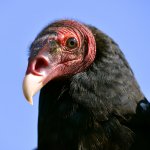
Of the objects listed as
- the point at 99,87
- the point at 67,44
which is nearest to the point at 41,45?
the point at 67,44

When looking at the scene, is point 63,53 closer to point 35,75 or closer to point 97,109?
point 35,75

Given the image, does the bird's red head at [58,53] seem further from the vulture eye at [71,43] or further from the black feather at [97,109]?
the black feather at [97,109]

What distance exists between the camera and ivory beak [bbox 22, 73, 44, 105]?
649 cm

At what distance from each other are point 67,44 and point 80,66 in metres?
0.37

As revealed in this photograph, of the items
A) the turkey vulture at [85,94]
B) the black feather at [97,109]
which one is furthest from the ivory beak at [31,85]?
the black feather at [97,109]

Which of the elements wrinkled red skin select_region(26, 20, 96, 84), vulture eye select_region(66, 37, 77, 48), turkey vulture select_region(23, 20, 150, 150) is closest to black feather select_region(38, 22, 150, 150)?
turkey vulture select_region(23, 20, 150, 150)

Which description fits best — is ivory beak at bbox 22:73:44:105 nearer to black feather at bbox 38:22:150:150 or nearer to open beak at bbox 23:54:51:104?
open beak at bbox 23:54:51:104

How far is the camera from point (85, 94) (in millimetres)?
6883

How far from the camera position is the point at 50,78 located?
6.90 meters

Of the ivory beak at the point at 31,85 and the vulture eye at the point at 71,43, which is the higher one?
the vulture eye at the point at 71,43

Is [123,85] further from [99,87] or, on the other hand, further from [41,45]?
[41,45]

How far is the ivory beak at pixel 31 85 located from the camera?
6492 mm

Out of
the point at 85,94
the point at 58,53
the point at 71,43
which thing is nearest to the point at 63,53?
the point at 58,53

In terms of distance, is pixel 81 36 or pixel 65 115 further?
pixel 81 36
